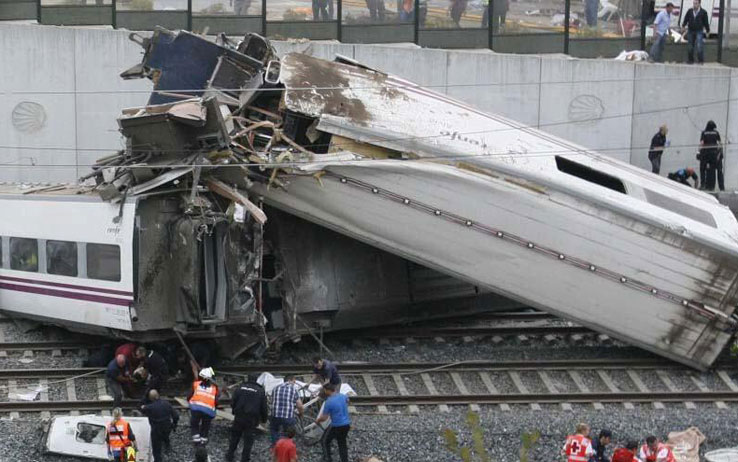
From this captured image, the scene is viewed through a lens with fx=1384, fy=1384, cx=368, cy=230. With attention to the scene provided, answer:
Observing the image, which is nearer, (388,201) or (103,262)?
(103,262)

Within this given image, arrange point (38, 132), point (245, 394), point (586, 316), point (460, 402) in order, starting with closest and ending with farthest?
point (245, 394)
point (460, 402)
point (586, 316)
point (38, 132)

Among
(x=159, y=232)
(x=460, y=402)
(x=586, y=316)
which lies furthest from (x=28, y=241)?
(x=586, y=316)

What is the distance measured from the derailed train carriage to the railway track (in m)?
0.46

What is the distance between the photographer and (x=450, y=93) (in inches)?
1052

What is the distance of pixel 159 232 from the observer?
17547mm

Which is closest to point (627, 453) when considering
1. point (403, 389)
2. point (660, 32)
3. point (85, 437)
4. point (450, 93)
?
point (403, 389)

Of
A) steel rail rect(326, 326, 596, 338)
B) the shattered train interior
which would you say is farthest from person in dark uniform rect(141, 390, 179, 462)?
steel rail rect(326, 326, 596, 338)

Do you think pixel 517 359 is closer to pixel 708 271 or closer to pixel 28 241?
pixel 708 271

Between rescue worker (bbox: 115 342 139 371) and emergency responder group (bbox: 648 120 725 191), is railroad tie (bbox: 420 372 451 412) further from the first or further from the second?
emergency responder group (bbox: 648 120 725 191)

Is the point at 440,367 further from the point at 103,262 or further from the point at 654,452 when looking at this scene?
the point at 103,262

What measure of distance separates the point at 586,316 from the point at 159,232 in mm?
5797

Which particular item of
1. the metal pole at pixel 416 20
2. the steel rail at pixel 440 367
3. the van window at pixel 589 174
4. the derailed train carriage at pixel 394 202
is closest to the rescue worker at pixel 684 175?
the metal pole at pixel 416 20

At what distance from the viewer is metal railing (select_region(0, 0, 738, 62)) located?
26.7 m

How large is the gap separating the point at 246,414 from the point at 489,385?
3903 millimetres
